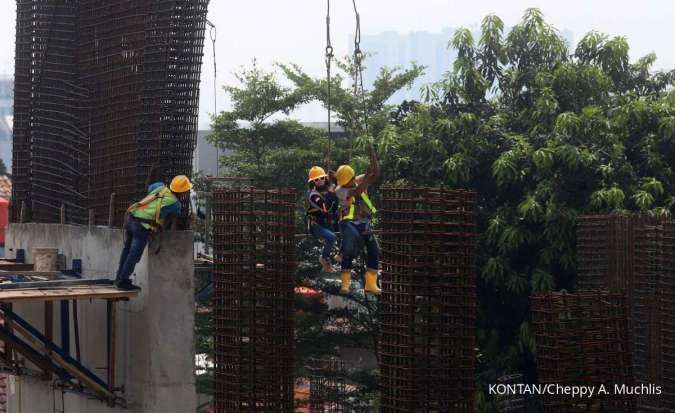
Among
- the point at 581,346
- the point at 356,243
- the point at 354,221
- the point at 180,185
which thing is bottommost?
the point at 581,346

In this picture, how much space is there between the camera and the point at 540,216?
1559 cm

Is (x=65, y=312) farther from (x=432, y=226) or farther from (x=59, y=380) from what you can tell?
(x=432, y=226)

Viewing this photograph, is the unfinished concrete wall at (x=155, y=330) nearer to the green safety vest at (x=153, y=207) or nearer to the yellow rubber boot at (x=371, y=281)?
the green safety vest at (x=153, y=207)

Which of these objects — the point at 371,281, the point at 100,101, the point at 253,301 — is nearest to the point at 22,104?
the point at 100,101

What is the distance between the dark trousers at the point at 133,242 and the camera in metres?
12.1

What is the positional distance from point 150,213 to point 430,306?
325cm

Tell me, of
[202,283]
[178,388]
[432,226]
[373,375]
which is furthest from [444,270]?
[202,283]

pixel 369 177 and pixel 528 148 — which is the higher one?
pixel 528 148

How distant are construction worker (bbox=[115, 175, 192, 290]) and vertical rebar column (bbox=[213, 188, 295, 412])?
16.6 inches

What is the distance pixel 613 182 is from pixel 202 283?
8975 mm

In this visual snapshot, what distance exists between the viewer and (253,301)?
11930 millimetres

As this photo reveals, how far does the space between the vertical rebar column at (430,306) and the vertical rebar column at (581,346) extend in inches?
28.2

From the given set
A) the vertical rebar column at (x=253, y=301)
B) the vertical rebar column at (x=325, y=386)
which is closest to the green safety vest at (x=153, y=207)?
the vertical rebar column at (x=253, y=301)

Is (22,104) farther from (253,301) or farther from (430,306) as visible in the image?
(430,306)
